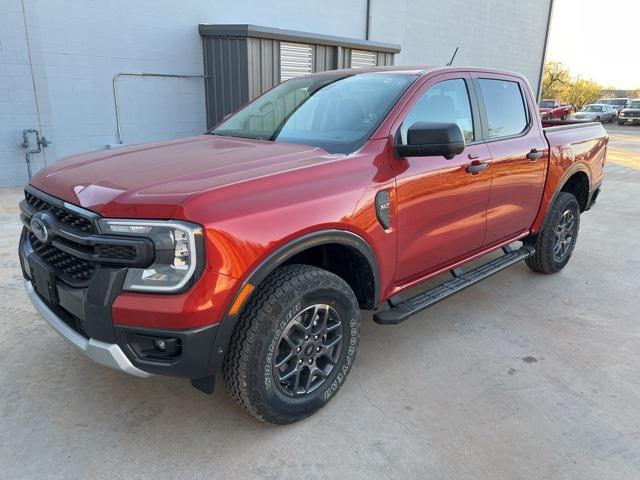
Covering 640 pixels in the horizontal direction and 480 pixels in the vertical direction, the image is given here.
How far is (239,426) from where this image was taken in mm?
2596

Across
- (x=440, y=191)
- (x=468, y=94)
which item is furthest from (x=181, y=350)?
(x=468, y=94)

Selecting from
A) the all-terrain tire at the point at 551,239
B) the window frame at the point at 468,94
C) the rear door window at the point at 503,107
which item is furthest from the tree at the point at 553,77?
the window frame at the point at 468,94

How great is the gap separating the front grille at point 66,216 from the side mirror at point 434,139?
65.2 inches

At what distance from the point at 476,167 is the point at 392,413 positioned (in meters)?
1.70

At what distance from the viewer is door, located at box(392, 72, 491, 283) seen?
2.92 meters

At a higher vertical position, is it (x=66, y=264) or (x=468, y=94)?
(x=468, y=94)

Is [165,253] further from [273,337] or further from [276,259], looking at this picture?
[273,337]

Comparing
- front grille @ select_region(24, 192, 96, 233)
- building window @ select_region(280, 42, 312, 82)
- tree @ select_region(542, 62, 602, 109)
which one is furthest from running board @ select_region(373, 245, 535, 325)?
tree @ select_region(542, 62, 602, 109)

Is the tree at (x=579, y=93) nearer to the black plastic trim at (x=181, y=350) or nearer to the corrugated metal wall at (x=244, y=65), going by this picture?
the corrugated metal wall at (x=244, y=65)

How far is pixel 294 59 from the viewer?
→ 30.3 ft

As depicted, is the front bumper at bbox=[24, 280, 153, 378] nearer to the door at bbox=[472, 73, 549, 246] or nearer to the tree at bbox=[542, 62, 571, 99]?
the door at bbox=[472, 73, 549, 246]

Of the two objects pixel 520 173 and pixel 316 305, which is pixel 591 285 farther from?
pixel 316 305

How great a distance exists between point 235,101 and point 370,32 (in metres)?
4.96

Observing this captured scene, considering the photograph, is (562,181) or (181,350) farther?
(562,181)
